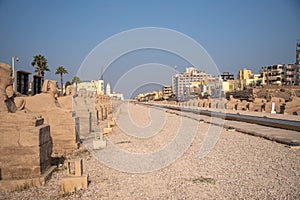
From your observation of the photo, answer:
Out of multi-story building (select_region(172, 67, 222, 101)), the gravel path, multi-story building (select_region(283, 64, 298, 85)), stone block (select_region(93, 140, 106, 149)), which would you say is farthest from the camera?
multi-story building (select_region(283, 64, 298, 85))

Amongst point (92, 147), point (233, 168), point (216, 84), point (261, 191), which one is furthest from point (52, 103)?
point (216, 84)

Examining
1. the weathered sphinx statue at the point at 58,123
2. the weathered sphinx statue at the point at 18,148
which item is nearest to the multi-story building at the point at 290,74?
the weathered sphinx statue at the point at 58,123

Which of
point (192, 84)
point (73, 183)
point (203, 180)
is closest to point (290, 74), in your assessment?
point (192, 84)

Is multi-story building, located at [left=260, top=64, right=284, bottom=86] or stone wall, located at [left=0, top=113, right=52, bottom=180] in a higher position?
multi-story building, located at [left=260, top=64, right=284, bottom=86]

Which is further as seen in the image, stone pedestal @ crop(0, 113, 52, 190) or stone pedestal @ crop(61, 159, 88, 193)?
stone pedestal @ crop(0, 113, 52, 190)

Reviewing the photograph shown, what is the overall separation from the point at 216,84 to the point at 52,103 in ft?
198

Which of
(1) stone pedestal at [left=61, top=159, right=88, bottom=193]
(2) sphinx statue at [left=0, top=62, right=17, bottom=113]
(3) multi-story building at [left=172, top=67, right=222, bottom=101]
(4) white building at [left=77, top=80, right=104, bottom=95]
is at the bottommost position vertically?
(1) stone pedestal at [left=61, top=159, right=88, bottom=193]

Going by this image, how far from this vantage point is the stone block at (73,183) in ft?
17.2

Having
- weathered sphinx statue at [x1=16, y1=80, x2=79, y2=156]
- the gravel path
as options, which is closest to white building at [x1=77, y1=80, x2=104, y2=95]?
weathered sphinx statue at [x1=16, y1=80, x2=79, y2=156]

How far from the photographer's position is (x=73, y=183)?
5316 millimetres

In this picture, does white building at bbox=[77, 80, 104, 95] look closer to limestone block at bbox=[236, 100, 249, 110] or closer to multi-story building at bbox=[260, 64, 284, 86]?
limestone block at bbox=[236, 100, 249, 110]

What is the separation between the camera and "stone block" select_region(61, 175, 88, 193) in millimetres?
5246

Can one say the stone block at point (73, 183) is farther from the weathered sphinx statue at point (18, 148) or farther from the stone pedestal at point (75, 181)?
the weathered sphinx statue at point (18, 148)

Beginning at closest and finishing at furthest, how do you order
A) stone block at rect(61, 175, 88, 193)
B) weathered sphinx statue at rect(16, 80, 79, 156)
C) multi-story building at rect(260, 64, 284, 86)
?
1. stone block at rect(61, 175, 88, 193)
2. weathered sphinx statue at rect(16, 80, 79, 156)
3. multi-story building at rect(260, 64, 284, 86)
